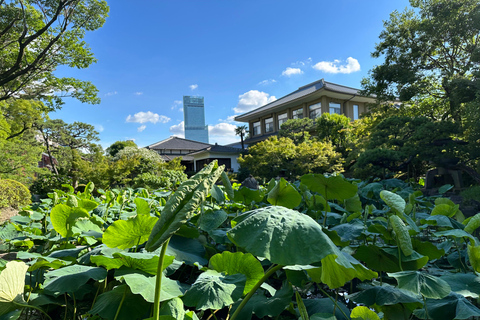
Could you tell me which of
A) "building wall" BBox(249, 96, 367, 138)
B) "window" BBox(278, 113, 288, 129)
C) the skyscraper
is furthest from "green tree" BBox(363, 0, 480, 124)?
the skyscraper

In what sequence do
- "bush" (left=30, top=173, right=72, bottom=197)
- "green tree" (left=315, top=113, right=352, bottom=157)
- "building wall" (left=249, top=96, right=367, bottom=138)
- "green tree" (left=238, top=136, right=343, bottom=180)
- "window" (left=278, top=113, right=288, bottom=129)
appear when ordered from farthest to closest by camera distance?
"window" (left=278, top=113, right=288, bottom=129) → "building wall" (left=249, top=96, right=367, bottom=138) → "green tree" (left=315, top=113, right=352, bottom=157) → "green tree" (left=238, top=136, right=343, bottom=180) → "bush" (left=30, top=173, right=72, bottom=197)

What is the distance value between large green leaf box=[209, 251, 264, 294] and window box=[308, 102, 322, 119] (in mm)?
18241

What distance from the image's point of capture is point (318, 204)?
1451 millimetres

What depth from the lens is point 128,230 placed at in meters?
0.67

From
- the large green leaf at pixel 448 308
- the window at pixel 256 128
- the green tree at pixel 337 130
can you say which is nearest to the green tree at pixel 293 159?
the green tree at pixel 337 130

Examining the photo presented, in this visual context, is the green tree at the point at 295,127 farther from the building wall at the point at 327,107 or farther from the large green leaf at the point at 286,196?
the large green leaf at the point at 286,196

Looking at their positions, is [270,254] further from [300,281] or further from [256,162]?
[256,162]

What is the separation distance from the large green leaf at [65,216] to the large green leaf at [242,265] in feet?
1.49

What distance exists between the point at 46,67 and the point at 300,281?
11.4m

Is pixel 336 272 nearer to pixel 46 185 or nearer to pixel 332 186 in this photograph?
pixel 332 186

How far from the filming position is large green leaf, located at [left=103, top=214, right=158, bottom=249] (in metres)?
0.65

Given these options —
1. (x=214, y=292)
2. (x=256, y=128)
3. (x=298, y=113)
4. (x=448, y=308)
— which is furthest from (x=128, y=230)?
(x=256, y=128)

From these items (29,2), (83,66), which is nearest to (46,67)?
(83,66)

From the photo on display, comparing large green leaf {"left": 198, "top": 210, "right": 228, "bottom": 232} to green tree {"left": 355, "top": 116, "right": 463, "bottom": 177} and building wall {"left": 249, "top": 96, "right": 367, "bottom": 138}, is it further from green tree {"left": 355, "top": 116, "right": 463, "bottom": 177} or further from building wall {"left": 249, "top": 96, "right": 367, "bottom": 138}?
building wall {"left": 249, "top": 96, "right": 367, "bottom": 138}
